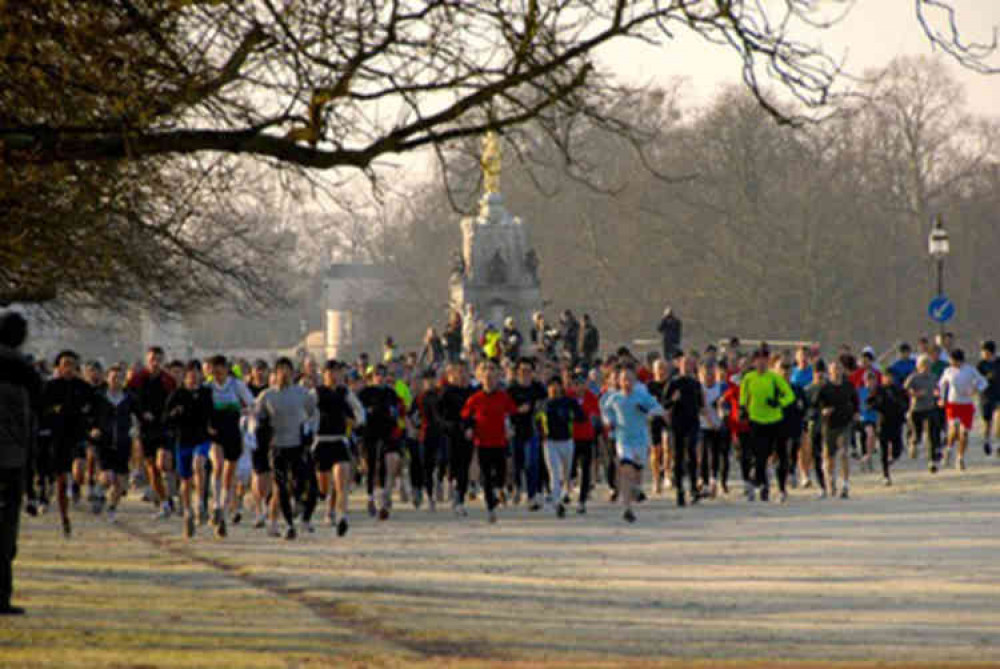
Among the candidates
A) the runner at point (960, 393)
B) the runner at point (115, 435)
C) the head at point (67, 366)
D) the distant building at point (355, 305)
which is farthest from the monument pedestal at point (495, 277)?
the head at point (67, 366)

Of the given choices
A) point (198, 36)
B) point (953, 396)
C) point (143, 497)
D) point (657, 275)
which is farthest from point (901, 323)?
point (198, 36)

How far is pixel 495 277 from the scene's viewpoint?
212 ft

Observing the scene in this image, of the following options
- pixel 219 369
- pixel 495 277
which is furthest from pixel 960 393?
pixel 495 277

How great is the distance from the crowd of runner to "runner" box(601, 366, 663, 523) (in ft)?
0.07

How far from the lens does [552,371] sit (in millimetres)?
30219

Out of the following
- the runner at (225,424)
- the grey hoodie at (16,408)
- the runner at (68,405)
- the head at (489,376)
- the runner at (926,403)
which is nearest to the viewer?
the grey hoodie at (16,408)

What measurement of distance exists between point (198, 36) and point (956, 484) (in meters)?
17.4

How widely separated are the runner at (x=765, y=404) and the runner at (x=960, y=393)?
4760 mm

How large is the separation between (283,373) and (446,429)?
202 inches

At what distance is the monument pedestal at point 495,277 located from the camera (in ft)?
212

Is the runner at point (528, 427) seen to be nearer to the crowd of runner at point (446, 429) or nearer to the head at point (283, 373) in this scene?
the crowd of runner at point (446, 429)

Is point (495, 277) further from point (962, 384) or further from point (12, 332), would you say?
point (12, 332)

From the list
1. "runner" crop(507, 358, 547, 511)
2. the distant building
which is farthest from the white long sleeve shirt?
the distant building

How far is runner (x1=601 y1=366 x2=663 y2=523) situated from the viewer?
2380 cm
